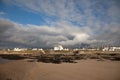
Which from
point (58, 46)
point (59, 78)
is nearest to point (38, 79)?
point (59, 78)

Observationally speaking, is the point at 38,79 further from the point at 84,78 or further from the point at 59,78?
the point at 84,78

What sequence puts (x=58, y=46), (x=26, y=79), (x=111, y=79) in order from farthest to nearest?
(x=58, y=46), (x=111, y=79), (x=26, y=79)

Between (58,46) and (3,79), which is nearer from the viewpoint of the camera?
(3,79)

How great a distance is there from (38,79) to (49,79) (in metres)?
1.08

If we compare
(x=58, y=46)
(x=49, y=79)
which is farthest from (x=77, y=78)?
(x=58, y=46)

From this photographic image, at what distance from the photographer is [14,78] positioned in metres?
16.6

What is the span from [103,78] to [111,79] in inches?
33.0

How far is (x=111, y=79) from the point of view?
16656 mm

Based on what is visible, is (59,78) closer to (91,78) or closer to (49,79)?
(49,79)

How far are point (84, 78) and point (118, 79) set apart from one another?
3.52m

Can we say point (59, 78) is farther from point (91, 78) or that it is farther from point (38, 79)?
point (91, 78)

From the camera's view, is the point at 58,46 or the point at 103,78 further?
the point at 58,46

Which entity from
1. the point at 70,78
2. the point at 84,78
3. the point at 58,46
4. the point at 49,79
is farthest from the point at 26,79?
the point at 58,46

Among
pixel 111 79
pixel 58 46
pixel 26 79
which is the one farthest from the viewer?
pixel 58 46
